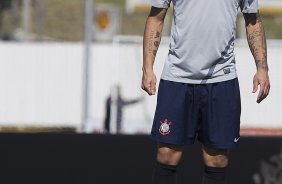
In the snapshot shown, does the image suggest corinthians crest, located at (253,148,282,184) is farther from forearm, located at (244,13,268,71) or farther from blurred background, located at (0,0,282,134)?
blurred background, located at (0,0,282,134)

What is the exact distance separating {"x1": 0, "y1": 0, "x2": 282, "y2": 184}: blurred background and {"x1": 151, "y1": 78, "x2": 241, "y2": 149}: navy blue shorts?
3.06 ft

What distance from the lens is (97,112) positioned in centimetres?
1719

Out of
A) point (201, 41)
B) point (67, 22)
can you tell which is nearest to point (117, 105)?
point (201, 41)

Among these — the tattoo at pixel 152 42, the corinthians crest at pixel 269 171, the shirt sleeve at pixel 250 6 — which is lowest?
the corinthians crest at pixel 269 171

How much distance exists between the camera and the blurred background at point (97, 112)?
5895mm

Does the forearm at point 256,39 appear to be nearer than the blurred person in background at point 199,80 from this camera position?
No

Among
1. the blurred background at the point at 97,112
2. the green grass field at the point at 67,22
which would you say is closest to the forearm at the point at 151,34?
the blurred background at the point at 97,112

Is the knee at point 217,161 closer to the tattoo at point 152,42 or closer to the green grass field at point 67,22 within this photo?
the tattoo at point 152,42

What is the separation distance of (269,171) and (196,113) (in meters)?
1.36

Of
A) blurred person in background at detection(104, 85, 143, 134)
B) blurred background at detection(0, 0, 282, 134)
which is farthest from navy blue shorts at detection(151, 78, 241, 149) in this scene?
blurred person in background at detection(104, 85, 143, 134)

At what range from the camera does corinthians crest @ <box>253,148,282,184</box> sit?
5.54m

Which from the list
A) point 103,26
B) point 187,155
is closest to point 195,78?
point 187,155

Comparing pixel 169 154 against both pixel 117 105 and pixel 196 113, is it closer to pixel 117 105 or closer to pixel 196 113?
pixel 196 113

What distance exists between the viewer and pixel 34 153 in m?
5.90
